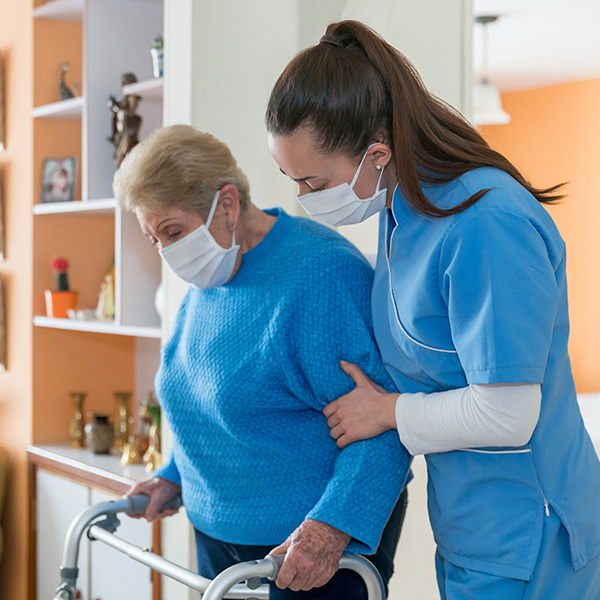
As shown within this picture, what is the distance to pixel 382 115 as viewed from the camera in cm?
110

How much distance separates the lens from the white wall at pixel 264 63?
6.63 ft

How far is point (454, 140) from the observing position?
1111 mm

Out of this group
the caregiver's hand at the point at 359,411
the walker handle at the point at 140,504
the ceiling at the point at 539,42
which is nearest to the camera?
the caregiver's hand at the point at 359,411

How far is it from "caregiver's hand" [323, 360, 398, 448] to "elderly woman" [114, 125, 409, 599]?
0.07 ft

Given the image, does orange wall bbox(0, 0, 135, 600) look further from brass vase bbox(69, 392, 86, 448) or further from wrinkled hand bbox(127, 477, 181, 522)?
wrinkled hand bbox(127, 477, 181, 522)

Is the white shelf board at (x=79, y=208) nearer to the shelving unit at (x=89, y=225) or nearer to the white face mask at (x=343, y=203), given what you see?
the shelving unit at (x=89, y=225)

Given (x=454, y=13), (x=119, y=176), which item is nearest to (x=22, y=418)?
(x=119, y=176)

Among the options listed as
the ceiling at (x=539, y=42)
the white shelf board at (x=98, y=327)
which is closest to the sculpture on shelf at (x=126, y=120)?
the white shelf board at (x=98, y=327)

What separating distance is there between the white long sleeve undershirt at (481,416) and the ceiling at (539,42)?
3635 mm

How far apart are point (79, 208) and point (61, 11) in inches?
29.4

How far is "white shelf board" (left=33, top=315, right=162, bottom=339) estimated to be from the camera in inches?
94.7

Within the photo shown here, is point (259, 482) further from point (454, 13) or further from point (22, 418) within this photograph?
point (22, 418)

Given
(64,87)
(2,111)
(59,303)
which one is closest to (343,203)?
(59,303)

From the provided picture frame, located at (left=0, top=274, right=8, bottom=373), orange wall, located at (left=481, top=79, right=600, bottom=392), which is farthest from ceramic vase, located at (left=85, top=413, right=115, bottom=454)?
orange wall, located at (left=481, top=79, right=600, bottom=392)
